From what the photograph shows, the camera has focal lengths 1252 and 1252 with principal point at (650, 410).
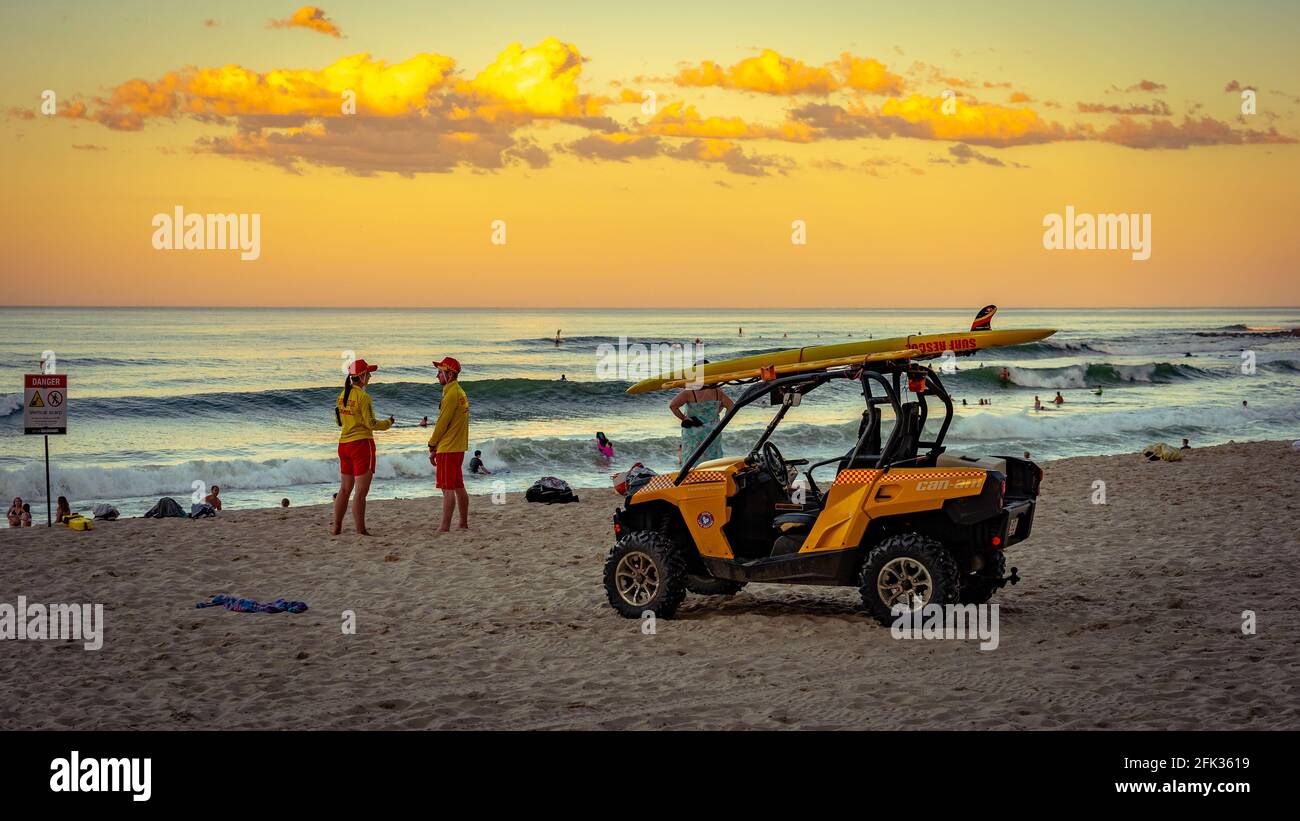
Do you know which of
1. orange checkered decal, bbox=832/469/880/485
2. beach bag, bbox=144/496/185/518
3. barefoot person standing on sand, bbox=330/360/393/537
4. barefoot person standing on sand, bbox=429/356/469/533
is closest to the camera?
orange checkered decal, bbox=832/469/880/485

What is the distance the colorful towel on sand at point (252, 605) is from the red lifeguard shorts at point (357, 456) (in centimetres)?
359

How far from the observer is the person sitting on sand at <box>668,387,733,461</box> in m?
12.2

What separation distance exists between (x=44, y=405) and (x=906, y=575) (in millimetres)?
11850

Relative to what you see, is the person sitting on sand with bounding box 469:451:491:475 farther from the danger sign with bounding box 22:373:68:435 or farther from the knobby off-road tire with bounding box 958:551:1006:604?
the knobby off-road tire with bounding box 958:551:1006:604

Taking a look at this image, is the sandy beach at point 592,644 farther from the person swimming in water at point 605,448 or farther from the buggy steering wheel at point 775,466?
the person swimming in water at point 605,448

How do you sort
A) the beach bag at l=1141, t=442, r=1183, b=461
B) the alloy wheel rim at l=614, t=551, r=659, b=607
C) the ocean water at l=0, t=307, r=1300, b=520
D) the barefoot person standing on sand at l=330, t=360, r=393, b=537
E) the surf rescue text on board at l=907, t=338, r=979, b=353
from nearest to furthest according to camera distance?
the surf rescue text on board at l=907, t=338, r=979, b=353
the alloy wheel rim at l=614, t=551, r=659, b=607
the barefoot person standing on sand at l=330, t=360, r=393, b=537
the beach bag at l=1141, t=442, r=1183, b=461
the ocean water at l=0, t=307, r=1300, b=520

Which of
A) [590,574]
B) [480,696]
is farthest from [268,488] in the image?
[480,696]

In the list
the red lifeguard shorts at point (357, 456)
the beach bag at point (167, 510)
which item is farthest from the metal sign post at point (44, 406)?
the red lifeguard shorts at point (357, 456)

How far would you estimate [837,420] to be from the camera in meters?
35.4

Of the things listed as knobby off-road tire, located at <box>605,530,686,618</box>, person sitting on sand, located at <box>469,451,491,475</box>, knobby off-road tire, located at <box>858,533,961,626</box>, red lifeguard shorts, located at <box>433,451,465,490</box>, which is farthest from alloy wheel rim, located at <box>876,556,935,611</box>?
person sitting on sand, located at <box>469,451,491,475</box>

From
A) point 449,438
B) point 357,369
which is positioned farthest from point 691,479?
point 357,369

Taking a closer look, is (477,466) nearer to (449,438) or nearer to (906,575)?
(449,438)

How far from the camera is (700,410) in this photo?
553 inches

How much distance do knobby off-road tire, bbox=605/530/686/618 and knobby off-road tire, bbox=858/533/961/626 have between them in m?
1.47
